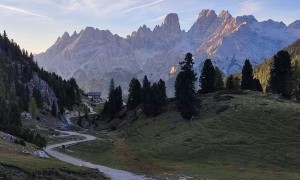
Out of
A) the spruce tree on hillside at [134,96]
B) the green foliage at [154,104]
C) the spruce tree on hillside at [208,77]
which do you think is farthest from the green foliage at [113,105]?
the spruce tree on hillside at [208,77]

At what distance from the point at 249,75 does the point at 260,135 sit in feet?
239

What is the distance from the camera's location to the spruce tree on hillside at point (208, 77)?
483 feet

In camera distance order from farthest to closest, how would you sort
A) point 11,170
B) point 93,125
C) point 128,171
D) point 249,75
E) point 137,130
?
point 93,125, point 249,75, point 137,130, point 128,171, point 11,170

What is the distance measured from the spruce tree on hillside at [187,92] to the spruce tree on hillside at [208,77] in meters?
12.4

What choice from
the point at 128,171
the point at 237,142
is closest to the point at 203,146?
the point at 237,142

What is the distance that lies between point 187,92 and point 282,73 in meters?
40.6

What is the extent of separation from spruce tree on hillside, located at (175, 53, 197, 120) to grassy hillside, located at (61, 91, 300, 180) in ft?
9.18

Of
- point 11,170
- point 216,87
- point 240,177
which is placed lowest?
point 240,177

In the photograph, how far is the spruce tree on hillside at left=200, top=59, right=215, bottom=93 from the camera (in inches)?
5792

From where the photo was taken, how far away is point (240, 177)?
2436 inches

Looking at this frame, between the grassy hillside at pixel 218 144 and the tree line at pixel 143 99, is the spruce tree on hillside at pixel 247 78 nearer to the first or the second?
the grassy hillside at pixel 218 144

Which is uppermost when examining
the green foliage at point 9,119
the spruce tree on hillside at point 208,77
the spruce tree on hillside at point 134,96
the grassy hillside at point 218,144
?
the spruce tree on hillside at point 208,77

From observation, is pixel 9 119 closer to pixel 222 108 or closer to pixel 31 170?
pixel 31 170

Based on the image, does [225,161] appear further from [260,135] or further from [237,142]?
[260,135]
